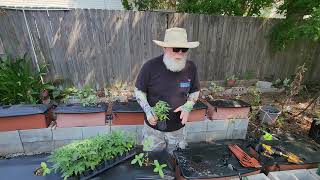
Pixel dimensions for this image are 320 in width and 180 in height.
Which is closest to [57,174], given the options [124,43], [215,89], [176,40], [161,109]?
[161,109]

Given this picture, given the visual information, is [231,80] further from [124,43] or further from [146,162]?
[146,162]

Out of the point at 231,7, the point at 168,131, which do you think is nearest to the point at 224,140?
the point at 168,131

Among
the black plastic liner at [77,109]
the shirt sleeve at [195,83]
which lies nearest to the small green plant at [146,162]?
the shirt sleeve at [195,83]

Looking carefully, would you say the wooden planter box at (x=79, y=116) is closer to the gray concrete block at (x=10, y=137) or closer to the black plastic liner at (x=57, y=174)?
the gray concrete block at (x=10, y=137)

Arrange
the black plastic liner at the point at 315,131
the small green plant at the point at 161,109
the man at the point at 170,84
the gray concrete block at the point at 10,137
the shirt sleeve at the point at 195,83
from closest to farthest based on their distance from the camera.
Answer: the small green plant at the point at 161,109, the man at the point at 170,84, the shirt sleeve at the point at 195,83, the gray concrete block at the point at 10,137, the black plastic liner at the point at 315,131

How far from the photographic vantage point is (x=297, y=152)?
2518 mm

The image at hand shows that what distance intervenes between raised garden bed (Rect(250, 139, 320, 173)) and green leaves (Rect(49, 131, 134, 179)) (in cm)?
135

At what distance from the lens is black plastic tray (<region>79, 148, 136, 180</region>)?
172 cm

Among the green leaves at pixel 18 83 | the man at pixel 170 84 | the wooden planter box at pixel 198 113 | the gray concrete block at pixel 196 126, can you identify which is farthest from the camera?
the green leaves at pixel 18 83

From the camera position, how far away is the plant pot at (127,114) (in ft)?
10.9

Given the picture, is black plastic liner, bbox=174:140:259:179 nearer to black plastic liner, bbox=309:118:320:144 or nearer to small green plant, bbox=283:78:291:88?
black plastic liner, bbox=309:118:320:144

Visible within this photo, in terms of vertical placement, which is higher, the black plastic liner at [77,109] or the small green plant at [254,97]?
the black plastic liner at [77,109]

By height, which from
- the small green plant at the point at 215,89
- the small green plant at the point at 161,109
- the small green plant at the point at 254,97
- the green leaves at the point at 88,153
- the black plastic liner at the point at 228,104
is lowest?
the small green plant at the point at 254,97

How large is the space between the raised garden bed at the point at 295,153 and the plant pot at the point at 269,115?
4.86 feet
